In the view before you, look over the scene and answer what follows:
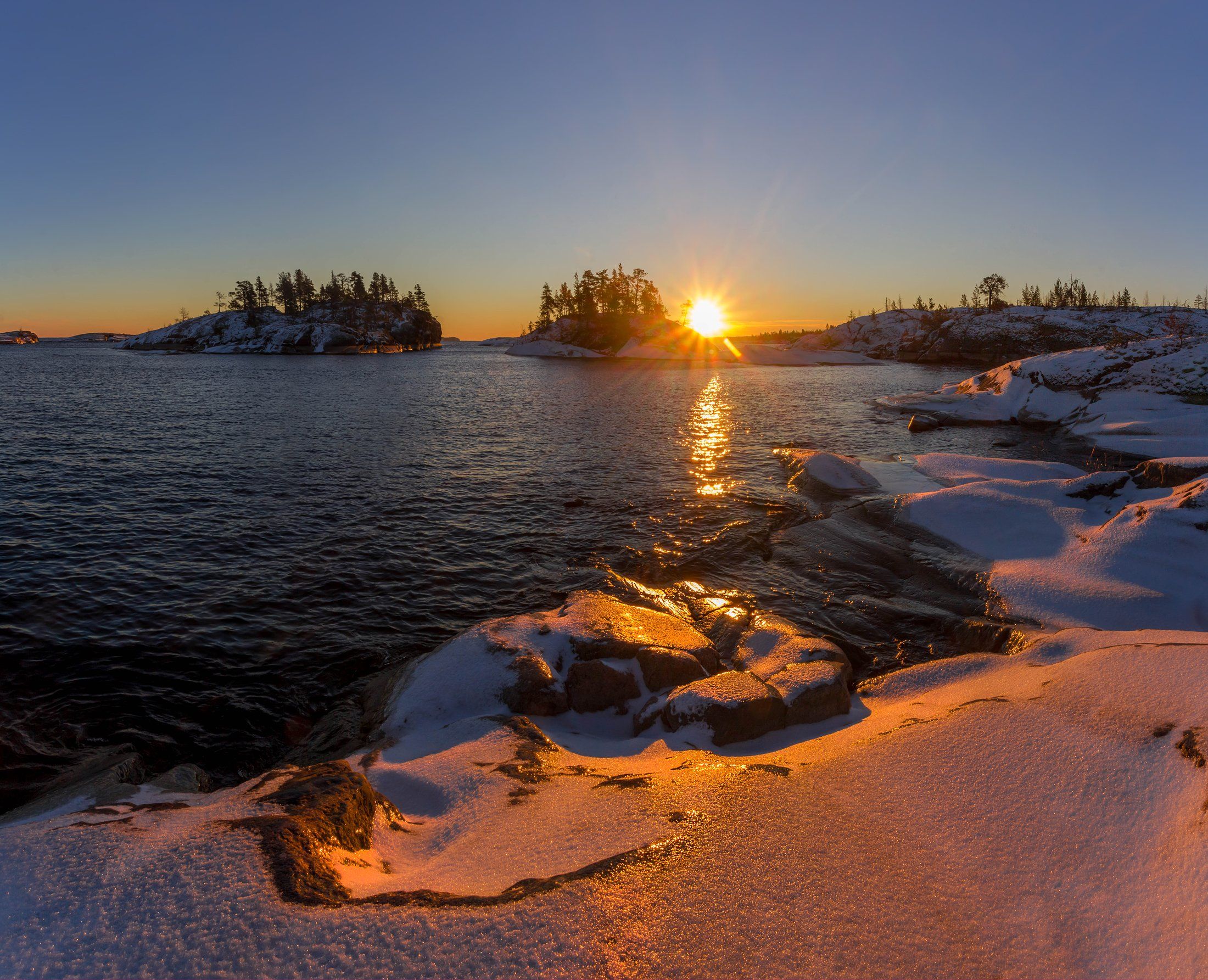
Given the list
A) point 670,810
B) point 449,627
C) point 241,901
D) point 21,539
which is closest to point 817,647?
point 670,810

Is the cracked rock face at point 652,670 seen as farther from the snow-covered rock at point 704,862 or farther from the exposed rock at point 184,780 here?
the exposed rock at point 184,780

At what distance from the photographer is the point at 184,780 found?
7.72m

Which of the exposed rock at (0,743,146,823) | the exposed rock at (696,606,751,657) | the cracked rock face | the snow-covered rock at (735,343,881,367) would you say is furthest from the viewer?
the snow-covered rock at (735,343,881,367)

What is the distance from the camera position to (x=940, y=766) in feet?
19.8

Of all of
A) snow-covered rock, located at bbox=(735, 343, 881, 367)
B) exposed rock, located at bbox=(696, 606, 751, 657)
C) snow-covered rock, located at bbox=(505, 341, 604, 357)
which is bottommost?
→ exposed rock, located at bbox=(696, 606, 751, 657)

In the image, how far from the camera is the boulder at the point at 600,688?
371 inches

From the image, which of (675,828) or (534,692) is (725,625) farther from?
(675,828)

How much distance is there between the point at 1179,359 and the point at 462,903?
47185mm

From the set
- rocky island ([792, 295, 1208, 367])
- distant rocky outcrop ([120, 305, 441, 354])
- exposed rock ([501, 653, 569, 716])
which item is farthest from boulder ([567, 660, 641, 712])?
distant rocky outcrop ([120, 305, 441, 354])

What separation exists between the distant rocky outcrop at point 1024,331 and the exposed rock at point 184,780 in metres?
108

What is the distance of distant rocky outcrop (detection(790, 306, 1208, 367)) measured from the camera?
325ft

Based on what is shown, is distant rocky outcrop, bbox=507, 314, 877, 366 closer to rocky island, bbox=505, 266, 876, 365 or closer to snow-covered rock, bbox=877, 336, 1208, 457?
rocky island, bbox=505, 266, 876, 365

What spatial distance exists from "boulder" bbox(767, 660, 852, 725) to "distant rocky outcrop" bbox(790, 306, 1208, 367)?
101 metres

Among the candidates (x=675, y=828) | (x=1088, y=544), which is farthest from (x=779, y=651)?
(x=1088, y=544)
